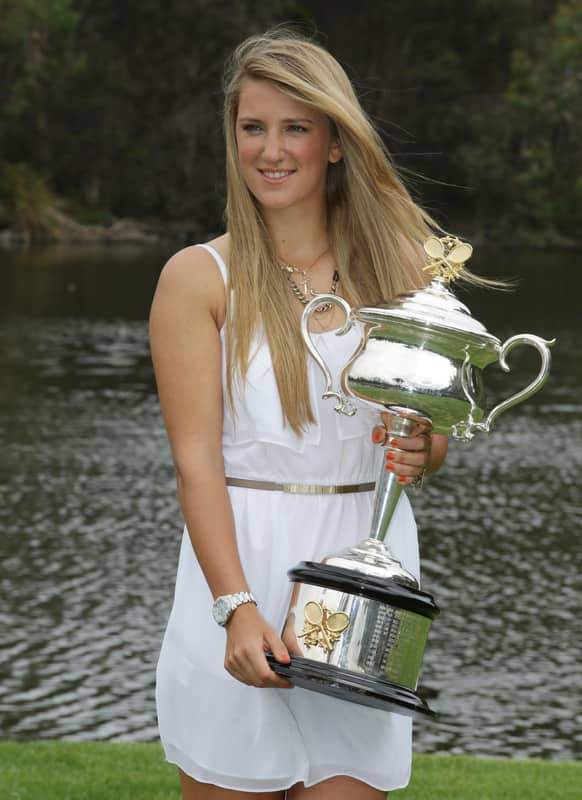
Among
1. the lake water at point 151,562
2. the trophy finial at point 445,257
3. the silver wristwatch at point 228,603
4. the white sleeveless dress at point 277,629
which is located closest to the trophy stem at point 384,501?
the white sleeveless dress at point 277,629

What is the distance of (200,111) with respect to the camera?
222 ft

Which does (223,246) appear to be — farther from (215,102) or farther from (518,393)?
(215,102)

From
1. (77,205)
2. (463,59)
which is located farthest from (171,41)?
(463,59)

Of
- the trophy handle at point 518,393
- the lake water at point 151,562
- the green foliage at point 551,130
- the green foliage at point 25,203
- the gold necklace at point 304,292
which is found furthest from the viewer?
the green foliage at point 551,130

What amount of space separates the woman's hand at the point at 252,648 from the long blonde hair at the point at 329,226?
377 mm

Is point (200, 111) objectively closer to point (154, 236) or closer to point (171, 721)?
point (154, 236)

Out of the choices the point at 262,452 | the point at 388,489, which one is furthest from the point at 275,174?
the point at 388,489

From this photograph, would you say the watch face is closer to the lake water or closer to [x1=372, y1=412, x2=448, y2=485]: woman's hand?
[x1=372, y1=412, x2=448, y2=485]: woman's hand

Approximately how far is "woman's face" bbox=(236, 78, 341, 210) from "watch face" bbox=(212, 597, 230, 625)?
2.48 ft

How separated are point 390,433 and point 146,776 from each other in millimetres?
3380

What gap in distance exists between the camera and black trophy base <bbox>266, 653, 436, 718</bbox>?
2775 millimetres

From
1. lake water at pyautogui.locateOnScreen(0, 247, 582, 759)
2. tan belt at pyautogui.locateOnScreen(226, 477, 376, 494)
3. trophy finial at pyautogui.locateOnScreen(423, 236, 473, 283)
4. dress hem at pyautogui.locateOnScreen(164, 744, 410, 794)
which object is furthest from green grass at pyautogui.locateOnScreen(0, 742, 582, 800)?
trophy finial at pyautogui.locateOnScreen(423, 236, 473, 283)

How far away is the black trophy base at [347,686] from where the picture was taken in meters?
2.78

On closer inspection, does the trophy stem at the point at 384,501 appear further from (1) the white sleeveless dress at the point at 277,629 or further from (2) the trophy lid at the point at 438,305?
(2) the trophy lid at the point at 438,305
